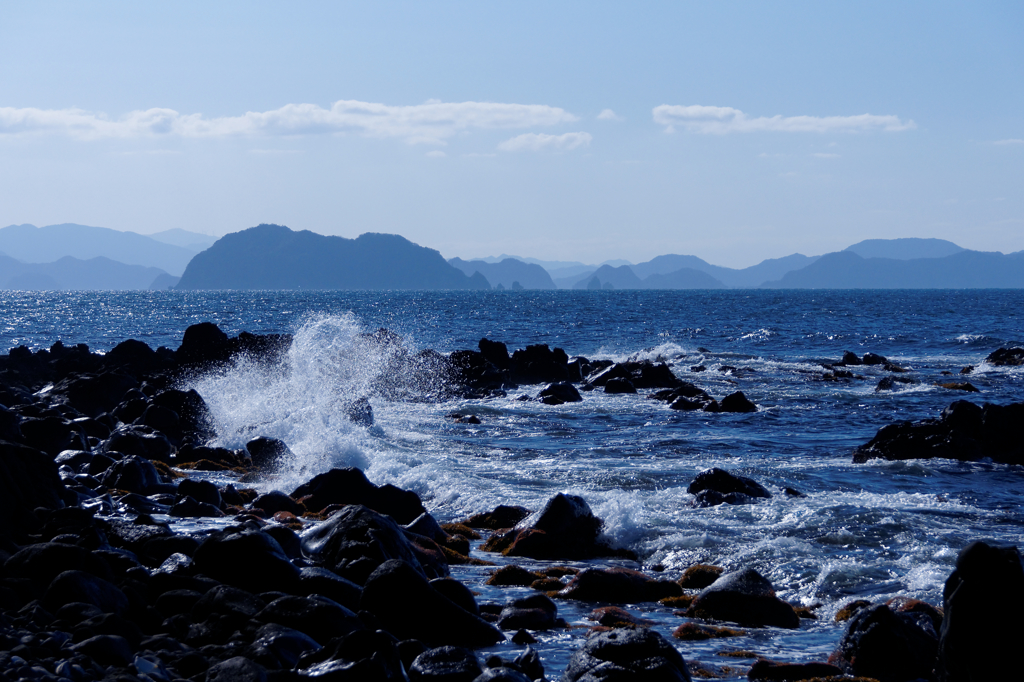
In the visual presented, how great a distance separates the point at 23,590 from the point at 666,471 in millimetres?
12077

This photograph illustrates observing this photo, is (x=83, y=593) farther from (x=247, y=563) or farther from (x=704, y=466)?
(x=704, y=466)

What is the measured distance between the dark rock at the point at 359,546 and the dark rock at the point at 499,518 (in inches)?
116

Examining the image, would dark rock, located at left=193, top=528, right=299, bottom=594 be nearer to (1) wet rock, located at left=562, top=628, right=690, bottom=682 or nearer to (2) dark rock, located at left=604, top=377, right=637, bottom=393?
(1) wet rock, located at left=562, top=628, right=690, bottom=682

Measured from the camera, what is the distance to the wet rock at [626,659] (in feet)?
20.4

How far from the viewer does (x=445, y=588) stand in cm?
812

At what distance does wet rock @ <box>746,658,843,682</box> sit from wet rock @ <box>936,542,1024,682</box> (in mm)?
1300

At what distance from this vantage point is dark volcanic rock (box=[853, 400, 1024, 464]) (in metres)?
18.6

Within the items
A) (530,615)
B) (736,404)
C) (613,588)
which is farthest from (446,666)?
(736,404)

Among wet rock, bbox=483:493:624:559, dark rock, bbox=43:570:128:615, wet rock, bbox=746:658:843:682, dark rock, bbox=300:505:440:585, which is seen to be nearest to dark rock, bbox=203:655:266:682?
dark rock, bbox=43:570:128:615

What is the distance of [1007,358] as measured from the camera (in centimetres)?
4097

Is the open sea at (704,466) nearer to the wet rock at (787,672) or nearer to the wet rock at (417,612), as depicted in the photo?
the wet rock at (787,672)

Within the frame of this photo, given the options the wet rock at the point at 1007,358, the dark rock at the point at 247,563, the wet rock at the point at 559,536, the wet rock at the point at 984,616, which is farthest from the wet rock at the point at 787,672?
the wet rock at the point at 1007,358

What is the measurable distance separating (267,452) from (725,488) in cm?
917

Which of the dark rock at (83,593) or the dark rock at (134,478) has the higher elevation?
the dark rock at (83,593)
